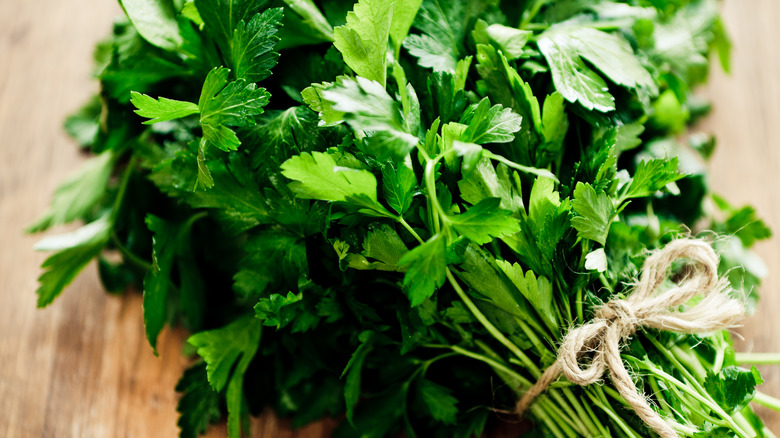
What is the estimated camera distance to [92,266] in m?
1.22

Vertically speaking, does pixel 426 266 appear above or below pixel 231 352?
above

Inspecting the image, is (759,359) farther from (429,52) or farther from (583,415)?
(429,52)

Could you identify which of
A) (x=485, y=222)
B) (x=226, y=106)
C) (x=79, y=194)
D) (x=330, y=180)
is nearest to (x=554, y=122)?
(x=485, y=222)

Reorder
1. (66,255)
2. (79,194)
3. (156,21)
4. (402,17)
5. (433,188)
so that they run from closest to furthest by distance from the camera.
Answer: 1. (433,188)
2. (402,17)
3. (156,21)
4. (66,255)
5. (79,194)

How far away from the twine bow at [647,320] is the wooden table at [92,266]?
0.41 m

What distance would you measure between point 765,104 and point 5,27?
1.72 metres

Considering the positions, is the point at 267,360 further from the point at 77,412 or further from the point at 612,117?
the point at 612,117

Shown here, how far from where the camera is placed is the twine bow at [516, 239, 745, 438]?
744mm

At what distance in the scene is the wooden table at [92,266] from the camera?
1.10 m

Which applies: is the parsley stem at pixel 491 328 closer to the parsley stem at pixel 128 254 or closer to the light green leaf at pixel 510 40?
the light green leaf at pixel 510 40

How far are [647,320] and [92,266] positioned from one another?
1059mm

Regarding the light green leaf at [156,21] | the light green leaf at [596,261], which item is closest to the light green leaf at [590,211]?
the light green leaf at [596,261]

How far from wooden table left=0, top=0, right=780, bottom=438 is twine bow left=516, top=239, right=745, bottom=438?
413 millimetres

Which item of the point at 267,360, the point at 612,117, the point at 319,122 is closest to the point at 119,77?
the point at 319,122
